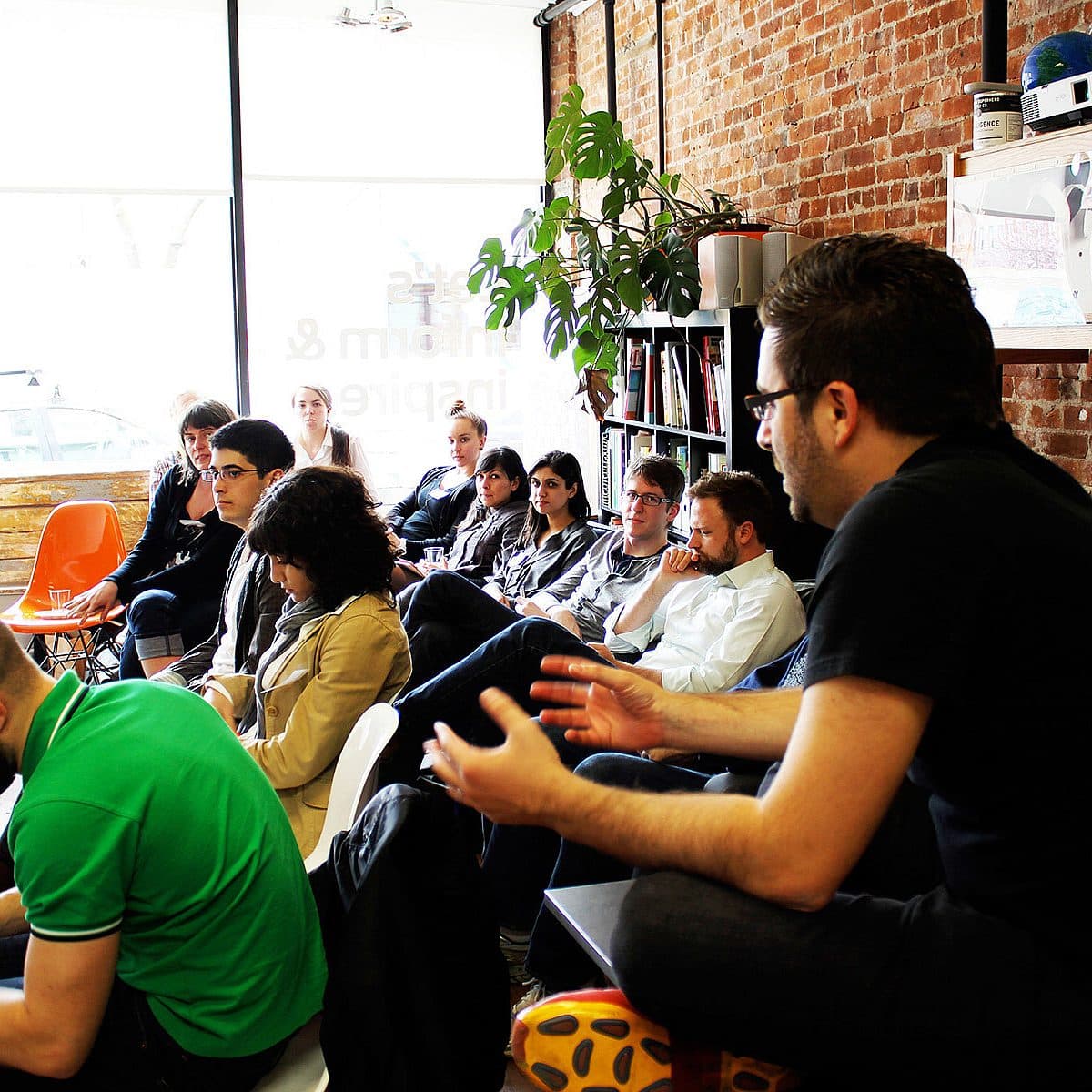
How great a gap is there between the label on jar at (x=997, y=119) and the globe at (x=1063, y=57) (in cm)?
11

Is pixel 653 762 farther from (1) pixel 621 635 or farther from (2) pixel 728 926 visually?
(1) pixel 621 635

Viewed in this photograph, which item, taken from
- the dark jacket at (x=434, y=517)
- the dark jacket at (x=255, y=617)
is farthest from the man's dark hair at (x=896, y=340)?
the dark jacket at (x=434, y=517)

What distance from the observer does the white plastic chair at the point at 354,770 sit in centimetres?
211

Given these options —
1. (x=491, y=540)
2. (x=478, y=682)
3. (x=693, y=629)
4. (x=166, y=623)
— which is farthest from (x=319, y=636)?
(x=491, y=540)

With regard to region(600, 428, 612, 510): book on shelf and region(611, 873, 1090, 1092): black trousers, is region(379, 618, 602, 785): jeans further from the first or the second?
region(600, 428, 612, 510): book on shelf

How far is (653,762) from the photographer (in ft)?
7.87

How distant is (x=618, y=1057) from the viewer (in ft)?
4.12

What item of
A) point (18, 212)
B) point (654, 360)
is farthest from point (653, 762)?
point (18, 212)

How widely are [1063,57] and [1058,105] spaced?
0.19 metres

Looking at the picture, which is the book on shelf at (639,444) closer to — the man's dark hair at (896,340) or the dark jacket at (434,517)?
the dark jacket at (434,517)

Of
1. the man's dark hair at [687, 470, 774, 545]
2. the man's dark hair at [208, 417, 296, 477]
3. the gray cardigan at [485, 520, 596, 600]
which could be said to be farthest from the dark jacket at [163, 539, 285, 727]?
the gray cardigan at [485, 520, 596, 600]

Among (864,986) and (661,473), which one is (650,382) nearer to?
(661,473)

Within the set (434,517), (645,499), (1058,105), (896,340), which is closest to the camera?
(896,340)

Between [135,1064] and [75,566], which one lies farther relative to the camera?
[75,566]
